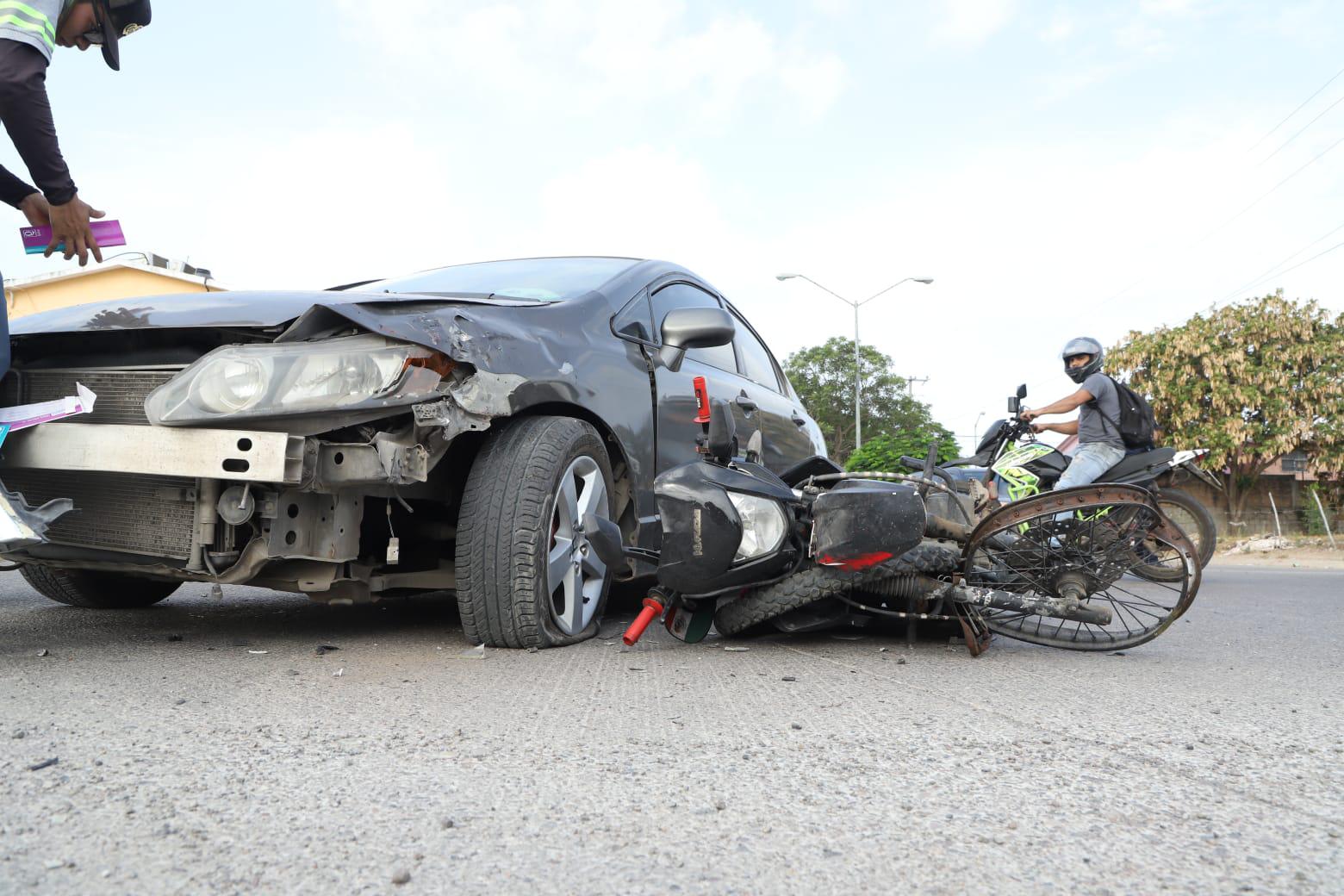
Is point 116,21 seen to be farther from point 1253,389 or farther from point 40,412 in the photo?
point 1253,389

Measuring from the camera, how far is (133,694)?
2.37 metres

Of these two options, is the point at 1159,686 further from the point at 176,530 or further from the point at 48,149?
the point at 48,149

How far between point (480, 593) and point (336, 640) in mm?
808

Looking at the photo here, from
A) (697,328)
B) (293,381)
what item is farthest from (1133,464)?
(293,381)

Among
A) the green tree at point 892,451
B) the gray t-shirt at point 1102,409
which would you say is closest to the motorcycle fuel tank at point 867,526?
the gray t-shirt at point 1102,409

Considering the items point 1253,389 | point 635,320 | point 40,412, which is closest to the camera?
point 40,412

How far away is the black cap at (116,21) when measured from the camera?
8.91ft

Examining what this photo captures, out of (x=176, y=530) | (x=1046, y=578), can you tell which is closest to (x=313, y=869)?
(x=176, y=530)

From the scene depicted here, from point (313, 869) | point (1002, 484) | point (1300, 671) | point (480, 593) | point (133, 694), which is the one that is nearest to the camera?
point (313, 869)

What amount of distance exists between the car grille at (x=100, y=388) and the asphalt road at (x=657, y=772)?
0.73 metres

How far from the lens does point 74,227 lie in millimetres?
2998

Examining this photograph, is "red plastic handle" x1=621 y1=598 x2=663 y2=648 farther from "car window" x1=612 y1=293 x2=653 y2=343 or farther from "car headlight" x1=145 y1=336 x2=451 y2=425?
"car window" x1=612 y1=293 x2=653 y2=343

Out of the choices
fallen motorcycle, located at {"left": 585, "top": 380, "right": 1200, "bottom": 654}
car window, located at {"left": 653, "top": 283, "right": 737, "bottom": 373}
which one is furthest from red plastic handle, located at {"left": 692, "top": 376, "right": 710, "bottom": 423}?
car window, located at {"left": 653, "top": 283, "right": 737, "bottom": 373}

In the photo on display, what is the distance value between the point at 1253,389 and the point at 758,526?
27.7m
